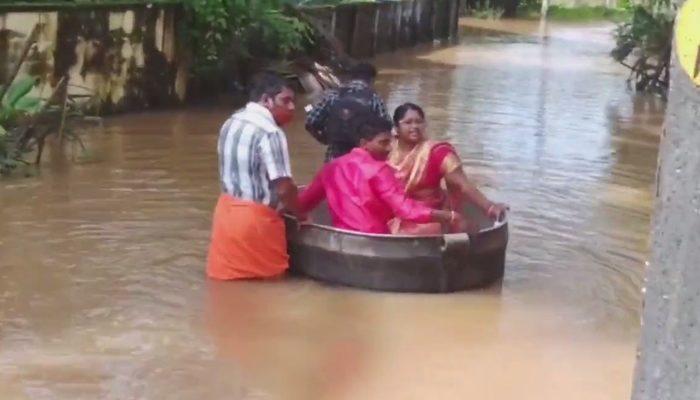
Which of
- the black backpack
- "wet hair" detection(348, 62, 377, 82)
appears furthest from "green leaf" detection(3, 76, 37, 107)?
the black backpack

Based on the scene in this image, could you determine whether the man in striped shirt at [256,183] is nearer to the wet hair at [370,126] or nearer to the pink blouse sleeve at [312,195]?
the pink blouse sleeve at [312,195]

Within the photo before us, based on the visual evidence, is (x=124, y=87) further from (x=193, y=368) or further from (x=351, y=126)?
(x=193, y=368)

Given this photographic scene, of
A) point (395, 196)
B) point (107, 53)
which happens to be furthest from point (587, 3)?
point (395, 196)

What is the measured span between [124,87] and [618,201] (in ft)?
21.0

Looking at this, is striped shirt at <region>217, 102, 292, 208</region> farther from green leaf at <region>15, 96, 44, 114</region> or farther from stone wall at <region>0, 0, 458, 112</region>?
stone wall at <region>0, 0, 458, 112</region>

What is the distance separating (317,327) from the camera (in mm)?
6898

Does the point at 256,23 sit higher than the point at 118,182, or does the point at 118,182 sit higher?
the point at 256,23

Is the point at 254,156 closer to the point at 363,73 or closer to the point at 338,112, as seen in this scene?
the point at 338,112

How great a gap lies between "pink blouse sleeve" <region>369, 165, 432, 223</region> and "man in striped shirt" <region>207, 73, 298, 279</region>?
0.51 m

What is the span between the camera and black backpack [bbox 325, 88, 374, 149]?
786 cm

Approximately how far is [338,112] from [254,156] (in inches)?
34.1

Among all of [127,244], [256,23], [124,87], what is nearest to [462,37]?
[256,23]

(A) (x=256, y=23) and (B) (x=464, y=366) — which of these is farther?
(A) (x=256, y=23)

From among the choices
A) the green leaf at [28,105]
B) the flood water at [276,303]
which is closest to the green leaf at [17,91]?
the green leaf at [28,105]
